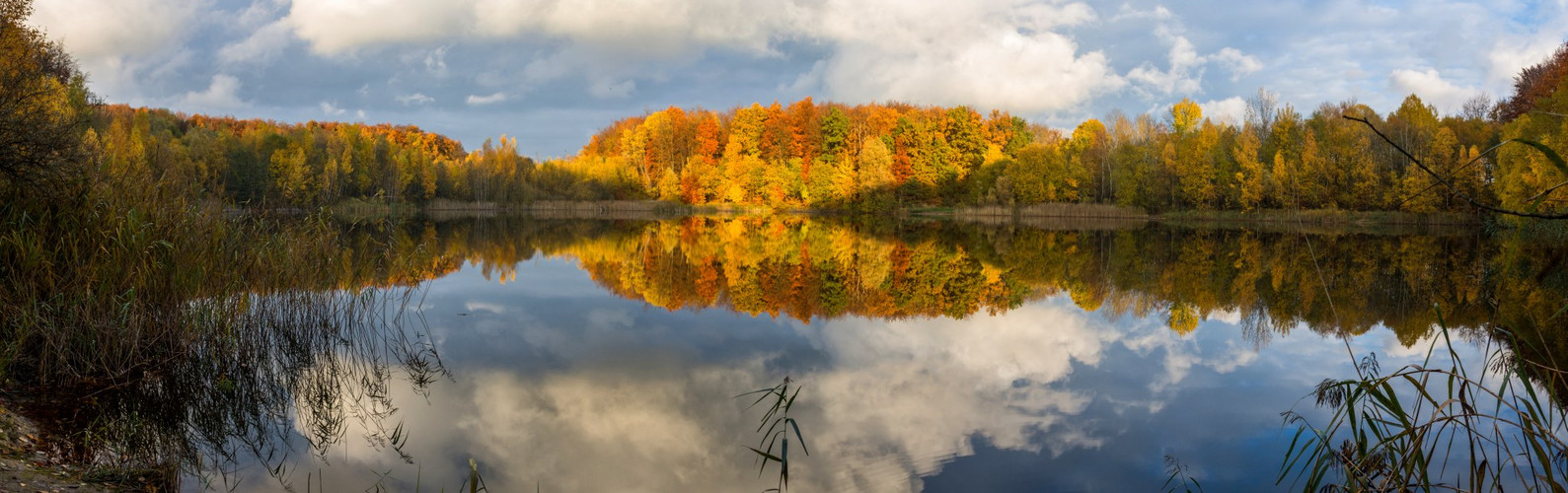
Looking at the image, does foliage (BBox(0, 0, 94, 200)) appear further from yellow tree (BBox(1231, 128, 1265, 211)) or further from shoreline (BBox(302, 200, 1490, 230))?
yellow tree (BBox(1231, 128, 1265, 211))

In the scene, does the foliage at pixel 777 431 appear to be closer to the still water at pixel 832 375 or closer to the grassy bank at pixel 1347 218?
the still water at pixel 832 375

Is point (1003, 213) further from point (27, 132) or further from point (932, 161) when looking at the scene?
point (27, 132)

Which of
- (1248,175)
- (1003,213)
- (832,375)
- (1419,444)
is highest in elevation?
(1248,175)

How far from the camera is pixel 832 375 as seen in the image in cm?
660

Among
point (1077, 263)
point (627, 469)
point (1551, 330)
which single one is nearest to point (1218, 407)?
point (627, 469)

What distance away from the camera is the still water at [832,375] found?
14.4ft

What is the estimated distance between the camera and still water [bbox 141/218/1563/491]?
4395 mm

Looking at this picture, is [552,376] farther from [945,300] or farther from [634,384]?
[945,300]

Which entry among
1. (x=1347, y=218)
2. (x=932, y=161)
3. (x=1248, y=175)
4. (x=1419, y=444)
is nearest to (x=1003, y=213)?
(x=932, y=161)

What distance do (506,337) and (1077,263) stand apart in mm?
12191

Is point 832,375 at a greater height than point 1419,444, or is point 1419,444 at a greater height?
point 1419,444

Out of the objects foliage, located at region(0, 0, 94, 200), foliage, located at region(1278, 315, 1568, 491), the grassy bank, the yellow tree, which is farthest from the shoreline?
foliage, located at region(1278, 315, 1568, 491)

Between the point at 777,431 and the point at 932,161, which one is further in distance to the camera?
the point at 932,161

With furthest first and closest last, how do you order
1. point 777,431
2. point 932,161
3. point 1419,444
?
point 932,161
point 777,431
point 1419,444
